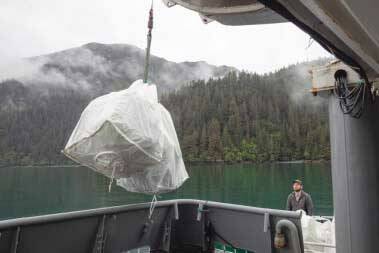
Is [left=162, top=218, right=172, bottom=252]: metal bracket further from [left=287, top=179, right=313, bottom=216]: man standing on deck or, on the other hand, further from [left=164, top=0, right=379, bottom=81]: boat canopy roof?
[left=287, top=179, right=313, bottom=216]: man standing on deck

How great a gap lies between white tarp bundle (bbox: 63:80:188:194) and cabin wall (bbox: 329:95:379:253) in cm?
146

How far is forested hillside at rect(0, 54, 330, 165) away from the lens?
111 meters

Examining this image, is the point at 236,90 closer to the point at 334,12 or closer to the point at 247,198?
the point at 247,198

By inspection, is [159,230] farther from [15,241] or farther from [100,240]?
[15,241]

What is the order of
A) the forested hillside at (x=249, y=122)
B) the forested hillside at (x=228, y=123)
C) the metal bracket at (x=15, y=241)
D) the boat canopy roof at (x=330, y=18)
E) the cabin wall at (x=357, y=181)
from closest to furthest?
the boat canopy roof at (x=330, y=18), the cabin wall at (x=357, y=181), the metal bracket at (x=15, y=241), the forested hillside at (x=249, y=122), the forested hillside at (x=228, y=123)

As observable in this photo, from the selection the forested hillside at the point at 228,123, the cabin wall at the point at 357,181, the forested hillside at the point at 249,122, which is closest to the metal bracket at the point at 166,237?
the cabin wall at the point at 357,181

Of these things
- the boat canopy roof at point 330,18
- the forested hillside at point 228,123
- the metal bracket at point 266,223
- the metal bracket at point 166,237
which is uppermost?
the forested hillside at point 228,123

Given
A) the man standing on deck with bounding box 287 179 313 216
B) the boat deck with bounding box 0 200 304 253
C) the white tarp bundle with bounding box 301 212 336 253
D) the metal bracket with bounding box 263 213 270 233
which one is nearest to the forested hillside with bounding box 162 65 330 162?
the man standing on deck with bounding box 287 179 313 216

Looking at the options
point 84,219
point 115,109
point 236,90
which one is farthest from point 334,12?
point 236,90

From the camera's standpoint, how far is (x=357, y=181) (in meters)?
2.83

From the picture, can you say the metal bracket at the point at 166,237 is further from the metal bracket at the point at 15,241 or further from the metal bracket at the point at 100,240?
the metal bracket at the point at 15,241

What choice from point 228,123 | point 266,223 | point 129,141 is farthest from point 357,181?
point 228,123

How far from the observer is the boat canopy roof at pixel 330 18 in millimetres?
1211

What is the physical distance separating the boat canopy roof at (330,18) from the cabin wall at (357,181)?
725 mm
